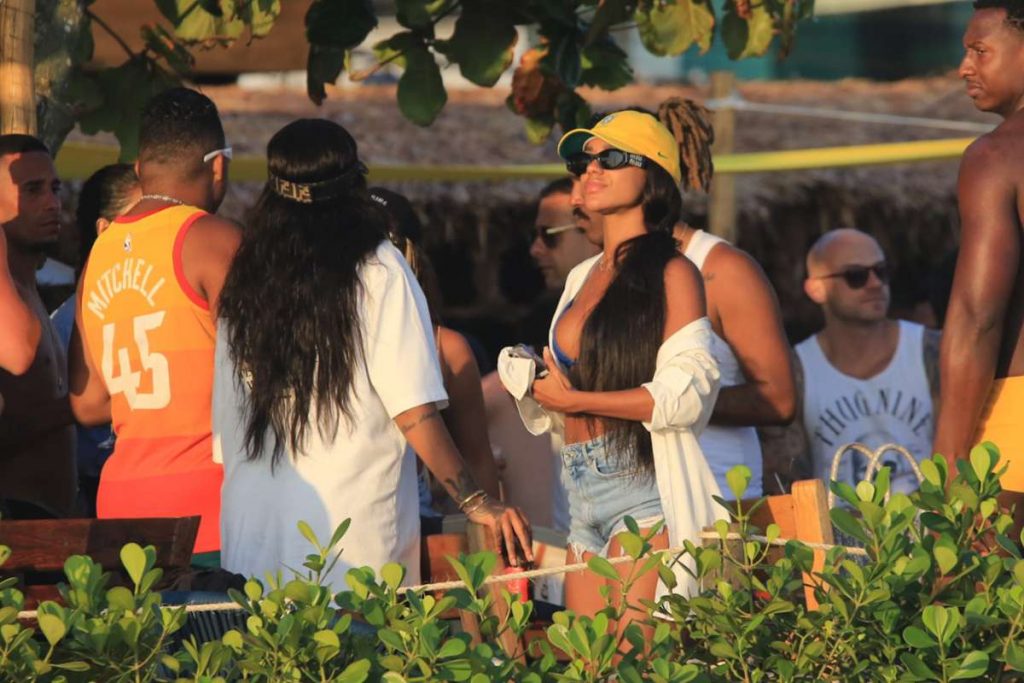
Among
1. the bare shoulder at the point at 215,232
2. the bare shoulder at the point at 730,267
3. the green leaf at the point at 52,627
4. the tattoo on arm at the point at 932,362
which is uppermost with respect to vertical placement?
the bare shoulder at the point at 215,232

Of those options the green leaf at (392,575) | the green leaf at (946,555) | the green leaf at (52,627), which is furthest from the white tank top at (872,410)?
the green leaf at (52,627)

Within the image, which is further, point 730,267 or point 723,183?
point 723,183

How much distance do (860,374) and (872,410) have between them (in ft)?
0.58

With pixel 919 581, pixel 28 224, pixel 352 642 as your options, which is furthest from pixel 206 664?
pixel 28 224

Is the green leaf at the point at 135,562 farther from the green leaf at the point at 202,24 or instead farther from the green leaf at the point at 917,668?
the green leaf at the point at 202,24

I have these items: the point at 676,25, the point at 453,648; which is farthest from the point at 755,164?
the point at 453,648

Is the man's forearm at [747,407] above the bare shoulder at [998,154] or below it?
below

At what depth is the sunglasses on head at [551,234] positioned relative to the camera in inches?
237

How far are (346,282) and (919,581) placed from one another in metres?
1.58

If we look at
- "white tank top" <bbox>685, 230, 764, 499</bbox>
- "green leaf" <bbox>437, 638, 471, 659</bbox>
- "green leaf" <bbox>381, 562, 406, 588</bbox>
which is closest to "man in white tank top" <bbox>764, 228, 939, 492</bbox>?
"white tank top" <bbox>685, 230, 764, 499</bbox>

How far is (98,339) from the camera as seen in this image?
4234 millimetres

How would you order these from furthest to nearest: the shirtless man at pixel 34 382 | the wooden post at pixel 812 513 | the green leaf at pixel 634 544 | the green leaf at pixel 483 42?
the green leaf at pixel 483 42 → the shirtless man at pixel 34 382 → the wooden post at pixel 812 513 → the green leaf at pixel 634 544

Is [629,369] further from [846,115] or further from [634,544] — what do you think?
[846,115]

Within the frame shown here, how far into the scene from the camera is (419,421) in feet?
12.6
